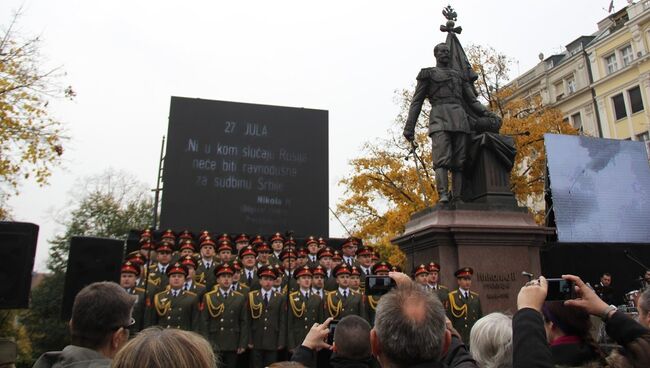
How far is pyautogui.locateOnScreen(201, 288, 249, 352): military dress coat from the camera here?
696 centimetres

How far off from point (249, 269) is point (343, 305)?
6.84 feet

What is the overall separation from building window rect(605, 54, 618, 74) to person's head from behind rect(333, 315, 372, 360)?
39909 mm

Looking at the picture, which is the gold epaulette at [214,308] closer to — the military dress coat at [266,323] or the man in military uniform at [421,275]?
the military dress coat at [266,323]

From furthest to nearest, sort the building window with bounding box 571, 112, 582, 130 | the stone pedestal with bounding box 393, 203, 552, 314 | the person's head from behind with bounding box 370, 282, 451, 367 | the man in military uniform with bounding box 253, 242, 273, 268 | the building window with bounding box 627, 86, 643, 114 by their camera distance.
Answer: the building window with bounding box 571, 112, 582, 130 → the building window with bounding box 627, 86, 643, 114 → the man in military uniform with bounding box 253, 242, 273, 268 → the stone pedestal with bounding box 393, 203, 552, 314 → the person's head from behind with bounding box 370, 282, 451, 367

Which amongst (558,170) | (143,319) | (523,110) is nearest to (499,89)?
(523,110)

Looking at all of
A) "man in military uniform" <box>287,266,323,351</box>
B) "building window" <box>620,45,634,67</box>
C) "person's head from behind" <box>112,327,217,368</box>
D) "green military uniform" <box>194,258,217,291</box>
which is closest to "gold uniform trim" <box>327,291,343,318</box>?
"man in military uniform" <box>287,266,323,351</box>

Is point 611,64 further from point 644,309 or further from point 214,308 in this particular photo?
point 644,309

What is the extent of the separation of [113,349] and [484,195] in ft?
23.3

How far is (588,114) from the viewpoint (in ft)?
124

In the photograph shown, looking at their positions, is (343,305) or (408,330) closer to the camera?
(408,330)

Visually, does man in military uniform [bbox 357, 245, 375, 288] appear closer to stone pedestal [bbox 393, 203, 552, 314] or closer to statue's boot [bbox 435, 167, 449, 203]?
stone pedestal [bbox 393, 203, 552, 314]

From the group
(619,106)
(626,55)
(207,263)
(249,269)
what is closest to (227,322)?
(249,269)

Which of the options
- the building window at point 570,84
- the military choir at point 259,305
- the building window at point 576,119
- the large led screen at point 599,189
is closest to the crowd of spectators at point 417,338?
the military choir at point 259,305

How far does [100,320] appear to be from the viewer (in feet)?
7.77
